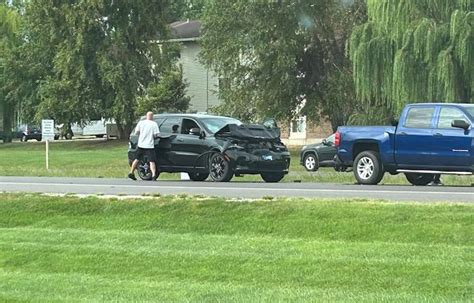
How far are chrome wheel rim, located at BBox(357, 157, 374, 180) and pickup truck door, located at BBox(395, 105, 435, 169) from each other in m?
0.73

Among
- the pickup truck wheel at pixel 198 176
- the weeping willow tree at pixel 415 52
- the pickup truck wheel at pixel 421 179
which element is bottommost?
the pickup truck wheel at pixel 198 176

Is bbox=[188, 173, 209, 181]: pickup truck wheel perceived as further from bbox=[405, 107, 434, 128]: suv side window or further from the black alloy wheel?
bbox=[405, 107, 434, 128]: suv side window

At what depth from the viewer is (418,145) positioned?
60.3 ft

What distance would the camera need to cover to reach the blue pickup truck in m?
17.9

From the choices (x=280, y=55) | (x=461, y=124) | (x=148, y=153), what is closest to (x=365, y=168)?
(x=461, y=124)

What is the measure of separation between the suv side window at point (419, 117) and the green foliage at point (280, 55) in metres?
21.1

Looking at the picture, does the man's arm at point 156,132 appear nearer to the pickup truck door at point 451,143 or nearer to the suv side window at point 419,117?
the suv side window at point 419,117

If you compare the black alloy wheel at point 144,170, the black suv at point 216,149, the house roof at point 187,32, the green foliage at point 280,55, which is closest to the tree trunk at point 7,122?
the house roof at point 187,32

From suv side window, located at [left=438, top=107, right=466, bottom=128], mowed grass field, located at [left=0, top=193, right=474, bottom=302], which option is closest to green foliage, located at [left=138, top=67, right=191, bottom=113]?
suv side window, located at [left=438, top=107, right=466, bottom=128]

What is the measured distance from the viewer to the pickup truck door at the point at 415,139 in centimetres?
1831

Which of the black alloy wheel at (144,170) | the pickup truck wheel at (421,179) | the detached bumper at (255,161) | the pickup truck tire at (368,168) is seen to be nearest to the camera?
the pickup truck tire at (368,168)

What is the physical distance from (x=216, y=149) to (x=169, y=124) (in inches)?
80.8

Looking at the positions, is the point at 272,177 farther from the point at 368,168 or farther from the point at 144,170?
the point at 144,170

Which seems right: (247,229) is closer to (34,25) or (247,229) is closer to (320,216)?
(320,216)
